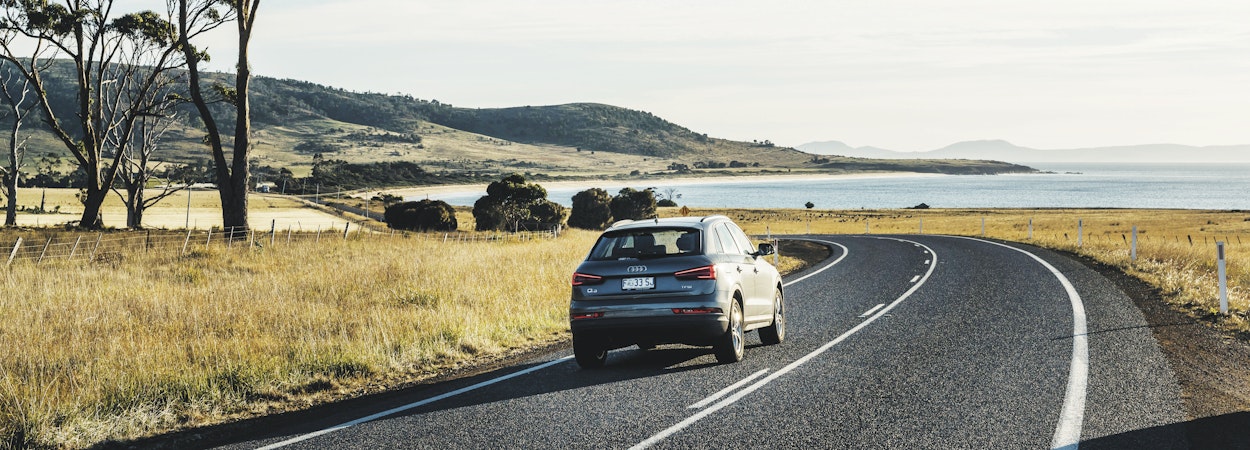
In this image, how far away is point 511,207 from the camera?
67500mm

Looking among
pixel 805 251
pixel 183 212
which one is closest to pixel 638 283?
pixel 805 251

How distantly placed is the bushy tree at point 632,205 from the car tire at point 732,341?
6418 centimetres

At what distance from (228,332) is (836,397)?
8419 mm

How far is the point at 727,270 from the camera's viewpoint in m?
10.3

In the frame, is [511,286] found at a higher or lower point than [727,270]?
lower

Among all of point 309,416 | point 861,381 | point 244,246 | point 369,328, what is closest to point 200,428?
point 309,416

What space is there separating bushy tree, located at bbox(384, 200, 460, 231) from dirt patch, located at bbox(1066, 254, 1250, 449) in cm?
5021

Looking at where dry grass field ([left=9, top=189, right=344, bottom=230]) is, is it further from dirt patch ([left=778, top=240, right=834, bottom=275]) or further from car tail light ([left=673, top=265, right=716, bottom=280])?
car tail light ([left=673, top=265, right=716, bottom=280])

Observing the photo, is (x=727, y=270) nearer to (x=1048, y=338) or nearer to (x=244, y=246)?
(x=1048, y=338)

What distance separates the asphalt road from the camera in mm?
7035

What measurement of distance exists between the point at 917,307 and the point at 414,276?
9.82m

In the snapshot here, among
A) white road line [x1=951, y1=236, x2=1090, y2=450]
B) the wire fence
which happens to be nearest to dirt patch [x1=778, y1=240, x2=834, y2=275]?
white road line [x1=951, y1=236, x2=1090, y2=450]

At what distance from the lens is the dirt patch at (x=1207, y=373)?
23.1 feet

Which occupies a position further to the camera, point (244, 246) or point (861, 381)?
point (244, 246)
